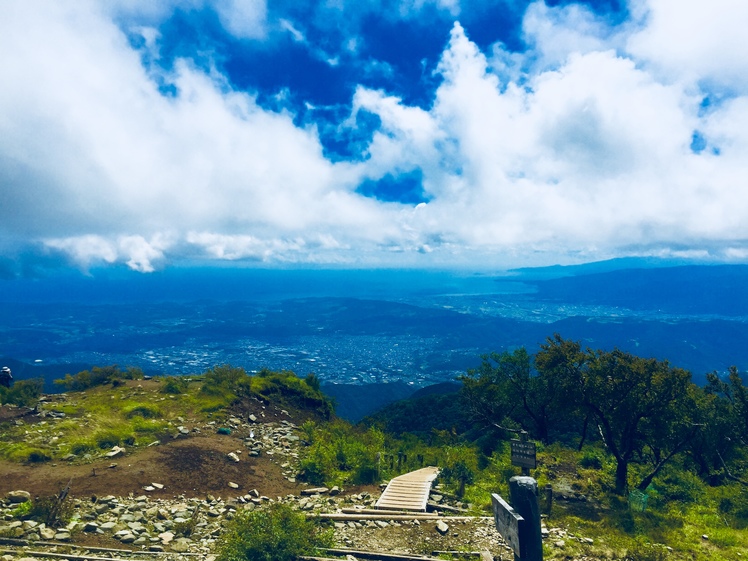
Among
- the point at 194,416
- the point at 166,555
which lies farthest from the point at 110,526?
the point at 194,416

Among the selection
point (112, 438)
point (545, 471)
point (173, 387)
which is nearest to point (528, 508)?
point (545, 471)

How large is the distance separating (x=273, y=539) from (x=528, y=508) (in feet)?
25.1

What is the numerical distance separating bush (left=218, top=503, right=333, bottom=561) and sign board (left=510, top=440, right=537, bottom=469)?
567 centimetres

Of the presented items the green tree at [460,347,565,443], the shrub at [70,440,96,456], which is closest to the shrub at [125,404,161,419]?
the shrub at [70,440,96,456]

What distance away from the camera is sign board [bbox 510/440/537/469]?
407 inches

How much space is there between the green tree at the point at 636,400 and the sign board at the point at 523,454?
910cm

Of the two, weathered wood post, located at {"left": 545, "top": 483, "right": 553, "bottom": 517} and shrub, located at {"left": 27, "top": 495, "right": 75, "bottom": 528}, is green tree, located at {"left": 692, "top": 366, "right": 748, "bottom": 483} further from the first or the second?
shrub, located at {"left": 27, "top": 495, "right": 75, "bottom": 528}

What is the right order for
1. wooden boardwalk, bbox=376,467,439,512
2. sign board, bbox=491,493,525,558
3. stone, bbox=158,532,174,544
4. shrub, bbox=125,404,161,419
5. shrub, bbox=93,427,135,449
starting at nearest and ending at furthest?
1. sign board, bbox=491,493,525,558
2. stone, bbox=158,532,174,544
3. wooden boardwalk, bbox=376,467,439,512
4. shrub, bbox=93,427,135,449
5. shrub, bbox=125,404,161,419

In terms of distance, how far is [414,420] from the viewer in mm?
48312

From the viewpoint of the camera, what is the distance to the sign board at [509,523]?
485cm

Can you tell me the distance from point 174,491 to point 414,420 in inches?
1422

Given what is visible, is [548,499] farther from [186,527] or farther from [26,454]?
[26,454]

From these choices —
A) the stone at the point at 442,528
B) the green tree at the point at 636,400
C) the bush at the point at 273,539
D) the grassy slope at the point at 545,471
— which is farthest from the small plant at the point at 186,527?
the green tree at the point at 636,400

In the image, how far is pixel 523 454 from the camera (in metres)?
10.6
